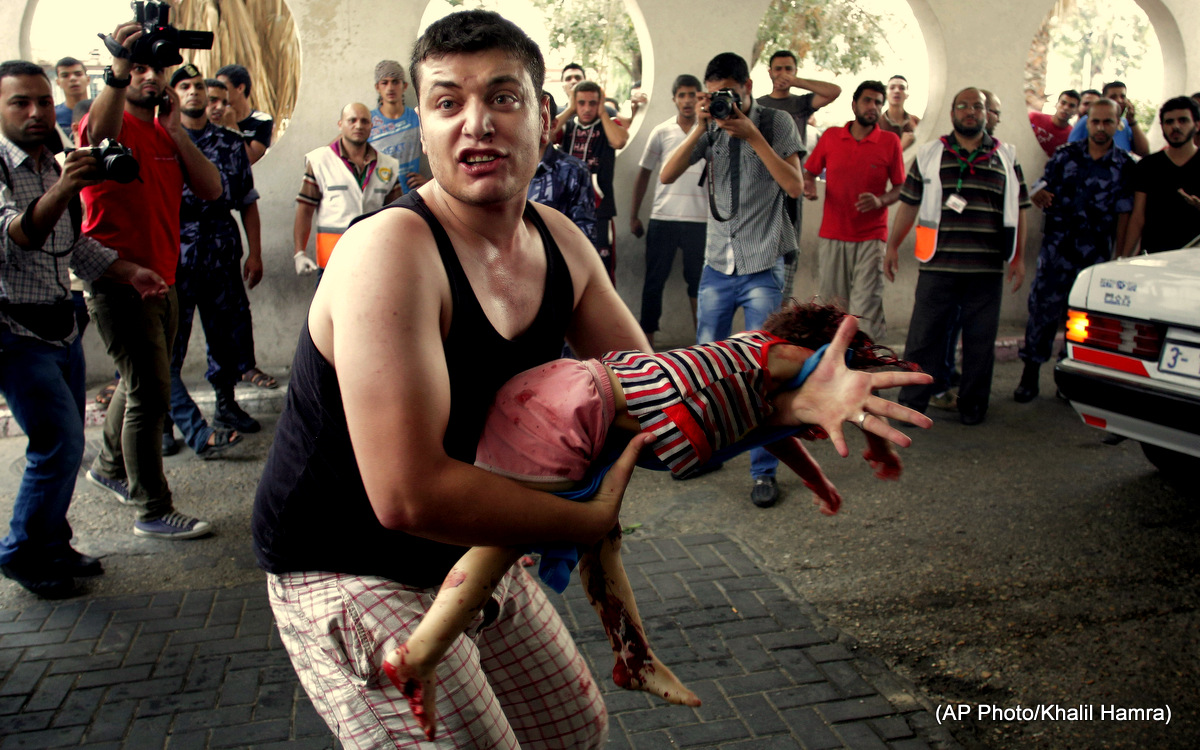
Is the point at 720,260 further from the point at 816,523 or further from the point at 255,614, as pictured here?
the point at 255,614

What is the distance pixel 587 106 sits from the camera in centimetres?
752

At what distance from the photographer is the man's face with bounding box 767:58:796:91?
25.4 ft

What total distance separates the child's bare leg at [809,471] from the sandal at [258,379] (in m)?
5.53

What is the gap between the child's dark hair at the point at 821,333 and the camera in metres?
2.00

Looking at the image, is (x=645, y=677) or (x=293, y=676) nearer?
(x=645, y=677)

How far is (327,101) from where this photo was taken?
7.18m

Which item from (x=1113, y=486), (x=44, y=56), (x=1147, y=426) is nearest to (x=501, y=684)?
(x=1147, y=426)

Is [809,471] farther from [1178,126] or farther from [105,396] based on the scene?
[1178,126]

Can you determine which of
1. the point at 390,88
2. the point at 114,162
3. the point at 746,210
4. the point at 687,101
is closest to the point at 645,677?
the point at 114,162

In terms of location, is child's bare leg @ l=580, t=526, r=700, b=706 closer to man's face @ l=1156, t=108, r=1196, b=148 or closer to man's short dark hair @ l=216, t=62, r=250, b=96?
man's short dark hair @ l=216, t=62, r=250, b=96

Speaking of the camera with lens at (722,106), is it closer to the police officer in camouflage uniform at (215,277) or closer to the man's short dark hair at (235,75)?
the police officer in camouflage uniform at (215,277)

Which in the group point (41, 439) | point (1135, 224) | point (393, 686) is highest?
point (1135, 224)

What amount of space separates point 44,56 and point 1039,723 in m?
20.4

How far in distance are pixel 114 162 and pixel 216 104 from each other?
331 cm
